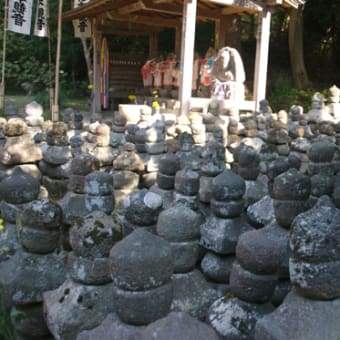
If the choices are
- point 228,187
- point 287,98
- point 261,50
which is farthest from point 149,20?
point 228,187

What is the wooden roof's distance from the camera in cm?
952

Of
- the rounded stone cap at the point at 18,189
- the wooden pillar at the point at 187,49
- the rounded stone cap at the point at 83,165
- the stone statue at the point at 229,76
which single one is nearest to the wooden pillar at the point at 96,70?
the stone statue at the point at 229,76

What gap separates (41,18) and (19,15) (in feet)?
2.21

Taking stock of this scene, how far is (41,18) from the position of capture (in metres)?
11.4

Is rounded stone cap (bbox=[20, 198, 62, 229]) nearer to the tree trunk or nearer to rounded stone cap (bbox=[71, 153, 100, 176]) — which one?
rounded stone cap (bbox=[71, 153, 100, 176])

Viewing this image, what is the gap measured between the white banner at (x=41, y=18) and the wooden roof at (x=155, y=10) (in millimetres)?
561

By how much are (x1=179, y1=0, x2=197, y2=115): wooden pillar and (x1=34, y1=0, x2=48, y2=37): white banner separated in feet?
15.3

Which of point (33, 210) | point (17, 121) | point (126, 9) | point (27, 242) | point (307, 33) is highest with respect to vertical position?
point (307, 33)

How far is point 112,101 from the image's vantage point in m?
13.1

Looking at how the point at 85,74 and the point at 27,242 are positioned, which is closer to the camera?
the point at 27,242

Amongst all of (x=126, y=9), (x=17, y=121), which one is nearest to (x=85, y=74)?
(x=126, y=9)

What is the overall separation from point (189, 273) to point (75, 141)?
3377 mm

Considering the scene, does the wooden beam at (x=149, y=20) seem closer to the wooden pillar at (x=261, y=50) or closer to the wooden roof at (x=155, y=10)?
the wooden roof at (x=155, y=10)

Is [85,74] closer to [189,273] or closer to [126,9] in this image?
[126,9]
